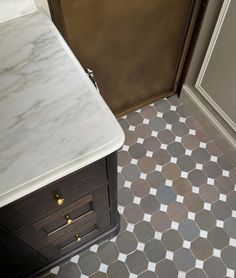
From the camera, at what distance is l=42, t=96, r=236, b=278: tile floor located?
1.41 meters

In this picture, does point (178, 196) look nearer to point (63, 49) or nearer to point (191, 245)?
point (191, 245)

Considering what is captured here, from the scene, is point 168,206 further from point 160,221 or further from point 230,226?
point 230,226

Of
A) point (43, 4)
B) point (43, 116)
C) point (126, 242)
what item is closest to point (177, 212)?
point (126, 242)

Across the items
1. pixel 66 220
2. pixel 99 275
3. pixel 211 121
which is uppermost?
pixel 66 220

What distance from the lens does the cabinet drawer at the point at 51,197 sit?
766 mm

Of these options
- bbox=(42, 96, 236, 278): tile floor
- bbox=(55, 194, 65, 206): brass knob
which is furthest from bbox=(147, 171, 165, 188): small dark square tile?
bbox=(55, 194, 65, 206): brass knob

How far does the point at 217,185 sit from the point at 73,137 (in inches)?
43.4

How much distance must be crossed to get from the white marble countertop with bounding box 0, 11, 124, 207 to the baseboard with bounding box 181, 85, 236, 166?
104 cm

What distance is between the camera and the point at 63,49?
0.92m

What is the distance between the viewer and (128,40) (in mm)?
1336

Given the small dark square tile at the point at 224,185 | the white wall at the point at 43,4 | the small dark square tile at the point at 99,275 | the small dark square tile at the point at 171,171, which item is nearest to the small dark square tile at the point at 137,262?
the small dark square tile at the point at 99,275

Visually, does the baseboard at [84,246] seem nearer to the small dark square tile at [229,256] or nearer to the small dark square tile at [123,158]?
the small dark square tile at [123,158]

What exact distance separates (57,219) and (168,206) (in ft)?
2.44

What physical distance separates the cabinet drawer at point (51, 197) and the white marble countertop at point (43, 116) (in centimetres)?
7
